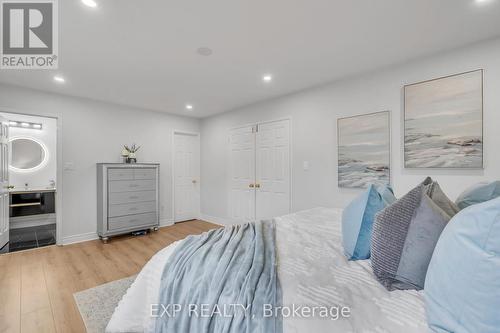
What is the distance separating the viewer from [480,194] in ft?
4.65

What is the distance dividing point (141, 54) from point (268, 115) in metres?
2.23

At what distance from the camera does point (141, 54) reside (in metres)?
2.48

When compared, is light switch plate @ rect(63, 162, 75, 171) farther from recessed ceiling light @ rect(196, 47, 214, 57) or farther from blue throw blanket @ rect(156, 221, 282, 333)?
blue throw blanket @ rect(156, 221, 282, 333)

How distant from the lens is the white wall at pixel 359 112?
2.18m

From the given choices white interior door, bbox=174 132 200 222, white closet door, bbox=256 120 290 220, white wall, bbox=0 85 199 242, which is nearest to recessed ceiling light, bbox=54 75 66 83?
white wall, bbox=0 85 199 242

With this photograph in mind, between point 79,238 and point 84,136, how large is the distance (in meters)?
1.72

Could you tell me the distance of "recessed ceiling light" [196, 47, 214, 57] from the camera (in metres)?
2.37

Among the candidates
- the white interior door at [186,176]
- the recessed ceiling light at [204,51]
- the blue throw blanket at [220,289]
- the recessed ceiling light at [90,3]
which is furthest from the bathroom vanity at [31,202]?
the blue throw blanket at [220,289]

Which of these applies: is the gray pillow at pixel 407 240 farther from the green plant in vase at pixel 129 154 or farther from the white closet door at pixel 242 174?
the green plant in vase at pixel 129 154

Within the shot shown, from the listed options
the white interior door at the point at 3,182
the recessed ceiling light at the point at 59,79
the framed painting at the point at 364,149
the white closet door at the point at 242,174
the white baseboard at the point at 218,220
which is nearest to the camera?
the framed painting at the point at 364,149

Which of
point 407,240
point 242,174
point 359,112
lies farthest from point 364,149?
point 242,174

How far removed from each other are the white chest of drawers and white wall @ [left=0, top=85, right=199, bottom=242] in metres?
0.20

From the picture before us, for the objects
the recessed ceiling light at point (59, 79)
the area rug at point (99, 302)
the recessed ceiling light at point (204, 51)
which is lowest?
the area rug at point (99, 302)

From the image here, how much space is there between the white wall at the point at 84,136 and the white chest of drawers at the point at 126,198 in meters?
0.20
